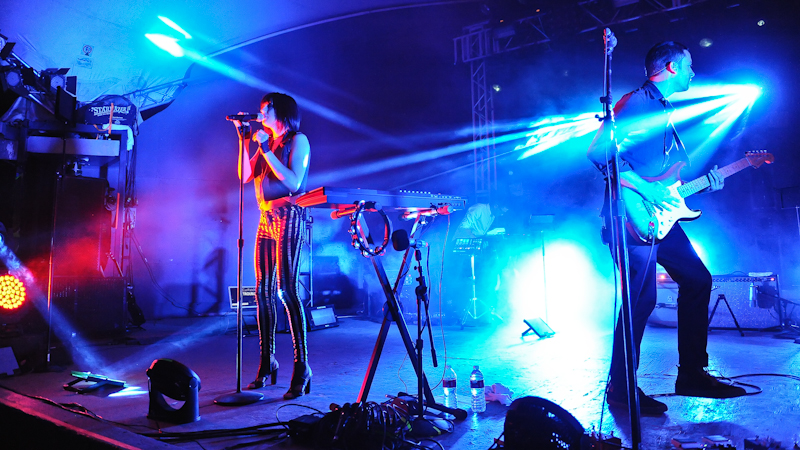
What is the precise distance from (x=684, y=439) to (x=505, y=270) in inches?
214

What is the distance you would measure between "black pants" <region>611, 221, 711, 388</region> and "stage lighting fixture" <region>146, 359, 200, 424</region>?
2.24 metres

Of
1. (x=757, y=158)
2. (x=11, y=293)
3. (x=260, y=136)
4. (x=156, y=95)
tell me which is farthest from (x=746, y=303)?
(x=156, y=95)

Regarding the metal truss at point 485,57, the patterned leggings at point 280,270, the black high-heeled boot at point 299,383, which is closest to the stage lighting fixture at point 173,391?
the black high-heeled boot at point 299,383

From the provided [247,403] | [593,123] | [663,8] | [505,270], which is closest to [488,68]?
[593,123]

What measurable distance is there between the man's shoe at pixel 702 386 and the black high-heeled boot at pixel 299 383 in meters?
2.21

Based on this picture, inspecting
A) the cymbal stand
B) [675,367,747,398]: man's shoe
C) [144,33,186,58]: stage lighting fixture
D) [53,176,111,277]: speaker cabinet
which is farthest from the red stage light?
[144,33,186,58]: stage lighting fixture

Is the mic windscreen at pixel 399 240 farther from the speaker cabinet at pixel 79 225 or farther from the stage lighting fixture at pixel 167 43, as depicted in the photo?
the stage lighting fixture at pixel 167 43

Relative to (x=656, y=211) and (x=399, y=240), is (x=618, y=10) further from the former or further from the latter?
(x=399, y=240)

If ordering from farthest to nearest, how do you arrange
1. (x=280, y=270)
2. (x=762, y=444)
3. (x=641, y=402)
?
(x=280, y=270), (x=641, y=402), (x=762, y=444)

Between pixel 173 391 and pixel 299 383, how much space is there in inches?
28.7

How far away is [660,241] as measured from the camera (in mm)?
2508

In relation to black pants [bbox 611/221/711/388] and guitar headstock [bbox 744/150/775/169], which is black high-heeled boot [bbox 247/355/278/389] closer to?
black pants [bbox 611/221/711/388]

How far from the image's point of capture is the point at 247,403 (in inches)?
105

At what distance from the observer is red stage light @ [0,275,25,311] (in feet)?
13.1
